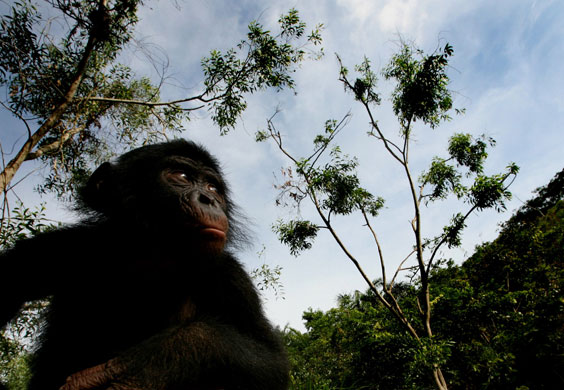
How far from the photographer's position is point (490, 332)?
7.21 m

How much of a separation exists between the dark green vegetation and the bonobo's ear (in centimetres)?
552

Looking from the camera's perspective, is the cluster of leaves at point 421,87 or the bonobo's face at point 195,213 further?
the cluster of leaves at point 421,87

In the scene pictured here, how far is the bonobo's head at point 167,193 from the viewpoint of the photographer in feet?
5.83

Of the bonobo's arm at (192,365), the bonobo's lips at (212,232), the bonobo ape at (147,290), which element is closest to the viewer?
the bonobo's arm at (192,365)

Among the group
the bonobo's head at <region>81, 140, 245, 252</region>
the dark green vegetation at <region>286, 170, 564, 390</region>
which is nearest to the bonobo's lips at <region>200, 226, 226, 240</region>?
the bonobo's head at <region>81, 140, 245, 252</region>

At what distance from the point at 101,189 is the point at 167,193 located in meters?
0.71

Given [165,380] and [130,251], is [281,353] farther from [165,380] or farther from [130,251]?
[130,251]

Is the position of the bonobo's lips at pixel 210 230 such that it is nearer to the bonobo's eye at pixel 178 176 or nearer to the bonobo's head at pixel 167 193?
the bonobo's head at pixel 167 193

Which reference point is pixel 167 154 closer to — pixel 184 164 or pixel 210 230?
pixel 184 164

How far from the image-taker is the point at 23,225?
3629 mm

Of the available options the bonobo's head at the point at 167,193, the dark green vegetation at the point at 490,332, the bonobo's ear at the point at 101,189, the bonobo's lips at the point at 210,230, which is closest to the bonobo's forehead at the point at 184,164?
the bonobo's head at the point at 167,193

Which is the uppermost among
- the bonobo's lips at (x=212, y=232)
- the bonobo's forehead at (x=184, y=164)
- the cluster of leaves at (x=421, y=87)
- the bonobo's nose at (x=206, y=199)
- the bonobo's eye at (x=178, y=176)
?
the cluster of leaves at (x=421, y=87)

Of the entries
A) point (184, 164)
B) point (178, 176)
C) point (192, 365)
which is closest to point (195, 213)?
point (178, 176)

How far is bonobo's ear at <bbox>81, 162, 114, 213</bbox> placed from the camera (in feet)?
7.54
